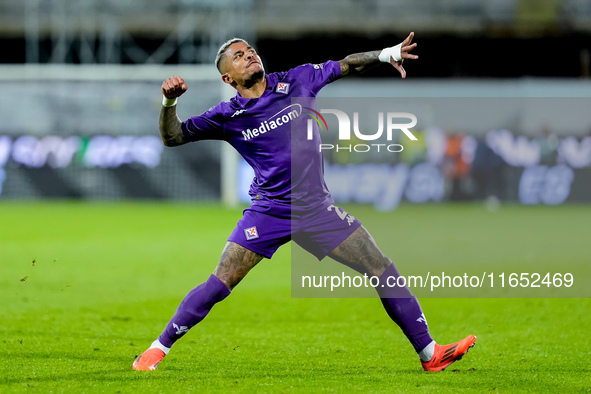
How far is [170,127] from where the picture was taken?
6.27 meters

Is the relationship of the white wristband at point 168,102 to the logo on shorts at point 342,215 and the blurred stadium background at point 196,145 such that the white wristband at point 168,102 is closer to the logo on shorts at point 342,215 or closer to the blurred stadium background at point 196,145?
the logo on shorts at point 342,215

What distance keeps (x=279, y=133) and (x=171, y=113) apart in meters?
0.76

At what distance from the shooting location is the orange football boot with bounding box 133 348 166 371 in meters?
6.25

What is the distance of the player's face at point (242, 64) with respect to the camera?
6.27 meters

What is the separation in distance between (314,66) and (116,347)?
2.76 meters

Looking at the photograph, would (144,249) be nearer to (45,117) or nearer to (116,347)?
(116,347)

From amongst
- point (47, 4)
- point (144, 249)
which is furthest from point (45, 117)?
point (144, 249)

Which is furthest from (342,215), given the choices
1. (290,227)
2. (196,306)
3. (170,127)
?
(170,127)

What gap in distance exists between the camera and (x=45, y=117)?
81.6ft

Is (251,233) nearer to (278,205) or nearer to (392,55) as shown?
(278,205)

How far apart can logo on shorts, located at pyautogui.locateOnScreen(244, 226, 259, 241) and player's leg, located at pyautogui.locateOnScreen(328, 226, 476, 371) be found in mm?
562

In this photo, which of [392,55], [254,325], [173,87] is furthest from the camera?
[254,325]

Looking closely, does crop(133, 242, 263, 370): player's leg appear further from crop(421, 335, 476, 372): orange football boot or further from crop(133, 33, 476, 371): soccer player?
crop(421, 335, 476, 372): orange football boot

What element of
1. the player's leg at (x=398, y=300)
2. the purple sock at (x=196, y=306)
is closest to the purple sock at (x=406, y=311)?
the player's leg at (x=398, y=300)
